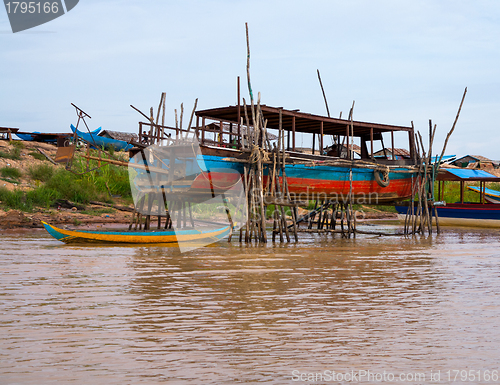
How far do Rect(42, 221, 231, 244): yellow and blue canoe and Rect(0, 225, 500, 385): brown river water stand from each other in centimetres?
247

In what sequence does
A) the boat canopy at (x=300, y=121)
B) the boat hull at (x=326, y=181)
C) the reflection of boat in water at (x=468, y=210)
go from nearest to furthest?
the boat hull at (x=326, y=181) → the boat canopy at (x=300, y=121) → the reflection of boat in water at (x=468, y=210)

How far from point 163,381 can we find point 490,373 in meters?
2.50

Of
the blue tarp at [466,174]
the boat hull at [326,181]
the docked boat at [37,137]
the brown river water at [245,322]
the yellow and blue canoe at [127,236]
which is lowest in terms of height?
the brown river water at [245,322]

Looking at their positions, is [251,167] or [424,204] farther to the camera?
[424,204]

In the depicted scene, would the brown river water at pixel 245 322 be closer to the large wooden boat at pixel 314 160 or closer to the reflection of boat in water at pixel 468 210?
the large wooden boat at pixel 314 160

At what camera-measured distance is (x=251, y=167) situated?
1362 centimetres

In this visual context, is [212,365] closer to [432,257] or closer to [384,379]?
[384,379]

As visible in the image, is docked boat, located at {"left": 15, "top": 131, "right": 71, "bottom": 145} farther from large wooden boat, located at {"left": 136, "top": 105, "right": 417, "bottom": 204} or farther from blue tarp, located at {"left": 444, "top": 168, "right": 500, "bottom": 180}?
blue tarp, located at {"left": 444, "top": 168, "right": 500, "bottom": 180}

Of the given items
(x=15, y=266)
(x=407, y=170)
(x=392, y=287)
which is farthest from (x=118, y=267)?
(x=407, y=170)

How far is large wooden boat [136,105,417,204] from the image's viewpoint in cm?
1389

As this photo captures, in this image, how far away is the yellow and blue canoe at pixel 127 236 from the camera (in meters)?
12.4

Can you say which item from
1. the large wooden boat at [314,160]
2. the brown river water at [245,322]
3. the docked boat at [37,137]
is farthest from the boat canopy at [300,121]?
the docked boat at [37,137]

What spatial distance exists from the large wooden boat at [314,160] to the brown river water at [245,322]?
4404 millimetres

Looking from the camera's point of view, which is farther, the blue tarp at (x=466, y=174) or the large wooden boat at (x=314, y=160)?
the blue tarp at (x=466, y=174)
